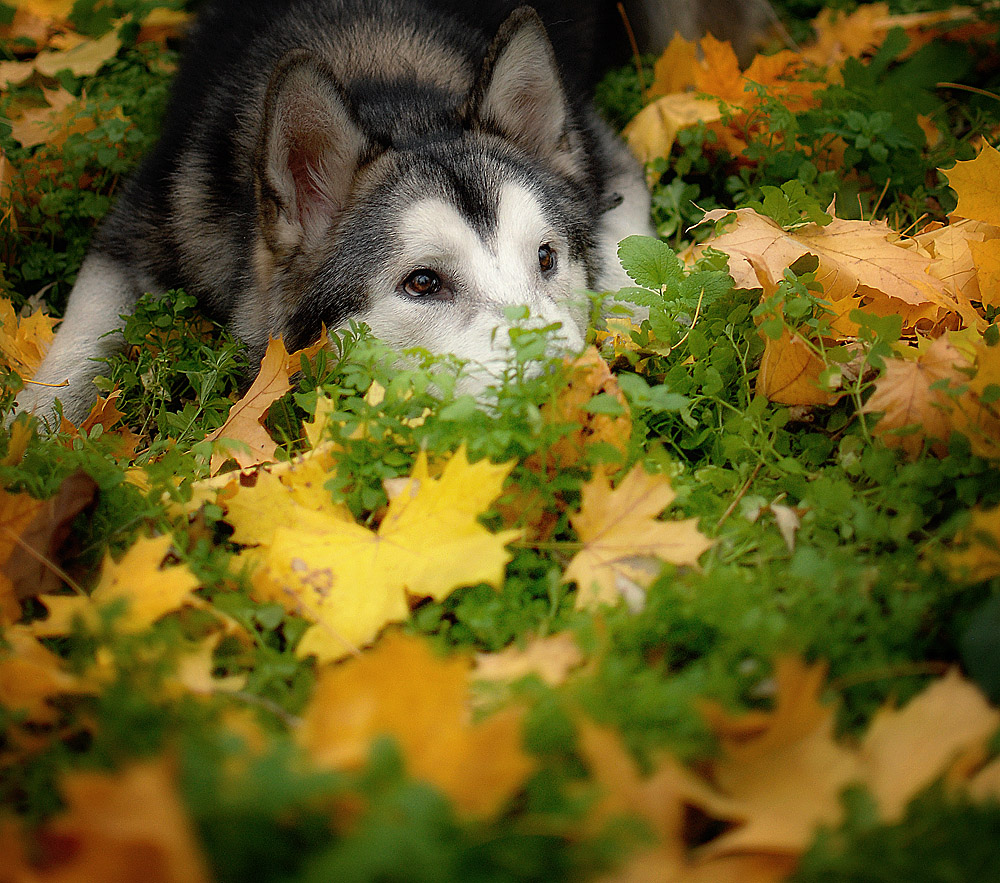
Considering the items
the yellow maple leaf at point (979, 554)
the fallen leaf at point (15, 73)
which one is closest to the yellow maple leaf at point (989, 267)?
the yellow maple leaf at point (979, 554)

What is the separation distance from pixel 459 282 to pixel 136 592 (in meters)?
1.06

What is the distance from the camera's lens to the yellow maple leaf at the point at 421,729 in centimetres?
93

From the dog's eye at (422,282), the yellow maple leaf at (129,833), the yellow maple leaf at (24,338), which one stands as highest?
the yellow maple leaf at (129,833)

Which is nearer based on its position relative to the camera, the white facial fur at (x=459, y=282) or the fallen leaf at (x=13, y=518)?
the fallen leaf at (x=13, y=518)

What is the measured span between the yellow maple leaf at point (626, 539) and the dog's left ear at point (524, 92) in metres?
1.32

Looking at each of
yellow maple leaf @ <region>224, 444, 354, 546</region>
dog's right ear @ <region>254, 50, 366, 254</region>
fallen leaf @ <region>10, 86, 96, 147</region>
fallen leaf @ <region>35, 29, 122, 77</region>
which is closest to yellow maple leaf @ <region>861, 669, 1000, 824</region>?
yellow maple leaf @ <region>224, 444, 354, 546</region>

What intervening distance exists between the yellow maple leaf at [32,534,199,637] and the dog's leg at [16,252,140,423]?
106 cm

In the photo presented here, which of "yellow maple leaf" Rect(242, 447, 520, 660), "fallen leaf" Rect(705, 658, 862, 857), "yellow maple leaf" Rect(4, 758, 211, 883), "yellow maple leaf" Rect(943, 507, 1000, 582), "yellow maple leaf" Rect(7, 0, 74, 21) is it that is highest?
"yellow maple leaf" Rect(7, 0, 74, 21)

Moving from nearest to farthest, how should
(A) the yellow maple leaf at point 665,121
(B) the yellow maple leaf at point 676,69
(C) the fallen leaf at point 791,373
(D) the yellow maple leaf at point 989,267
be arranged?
1. (C) the fallen leaf at point 791,373
2. (D) the yellow maple leaf at point 989,267
3. (A) the yellow maple leaf at point 665,121
4. (B) the yellow maple leaf at point 676,69

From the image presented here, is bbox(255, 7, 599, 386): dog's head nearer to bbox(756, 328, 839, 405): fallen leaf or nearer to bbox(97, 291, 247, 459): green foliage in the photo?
bbox(97, 291, 247, 459): green foliage

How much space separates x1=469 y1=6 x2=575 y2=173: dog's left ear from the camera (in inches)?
89.0

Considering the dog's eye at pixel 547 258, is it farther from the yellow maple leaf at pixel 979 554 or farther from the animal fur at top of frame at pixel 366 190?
the yellow maple leaf at pixel 979 554

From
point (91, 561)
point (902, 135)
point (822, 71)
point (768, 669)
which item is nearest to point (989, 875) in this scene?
point (768, 669)

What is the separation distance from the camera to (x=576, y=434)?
1685mm
